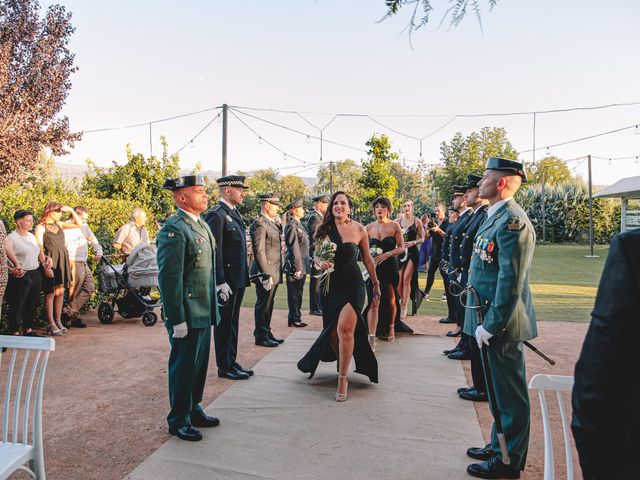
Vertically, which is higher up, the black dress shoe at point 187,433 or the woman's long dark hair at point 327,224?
the woman's long dark hair at point 327,224

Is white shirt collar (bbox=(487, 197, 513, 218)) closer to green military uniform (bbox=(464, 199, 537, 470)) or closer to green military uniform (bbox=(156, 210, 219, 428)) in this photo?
green military uniform (bbox=(464, 199, 537, 470))

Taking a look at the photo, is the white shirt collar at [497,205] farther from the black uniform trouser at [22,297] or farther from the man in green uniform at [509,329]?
the black uniform trouser at [22,297]

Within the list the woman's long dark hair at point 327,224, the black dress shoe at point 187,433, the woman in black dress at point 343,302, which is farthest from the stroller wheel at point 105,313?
the black dress shoe at point 187,433

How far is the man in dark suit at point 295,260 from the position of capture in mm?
8594

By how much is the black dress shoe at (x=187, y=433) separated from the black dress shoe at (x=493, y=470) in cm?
209

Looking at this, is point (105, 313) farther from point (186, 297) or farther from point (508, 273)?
point (508, 273)

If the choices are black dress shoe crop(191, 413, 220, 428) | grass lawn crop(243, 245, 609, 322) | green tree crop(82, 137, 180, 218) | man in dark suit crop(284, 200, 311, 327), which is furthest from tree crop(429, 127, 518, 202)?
black dress shoe crop(191, 413, 220, 428)

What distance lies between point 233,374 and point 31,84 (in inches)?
588

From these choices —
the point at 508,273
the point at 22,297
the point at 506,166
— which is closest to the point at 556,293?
the point at 506,166

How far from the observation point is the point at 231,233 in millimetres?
5855

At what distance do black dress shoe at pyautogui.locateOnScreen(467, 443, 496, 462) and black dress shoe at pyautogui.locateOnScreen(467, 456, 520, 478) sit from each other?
0.61 ft

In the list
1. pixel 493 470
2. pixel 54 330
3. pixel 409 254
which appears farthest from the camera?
pixel 409 254

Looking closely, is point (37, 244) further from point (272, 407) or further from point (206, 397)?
point (272, 407)

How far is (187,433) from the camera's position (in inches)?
161
